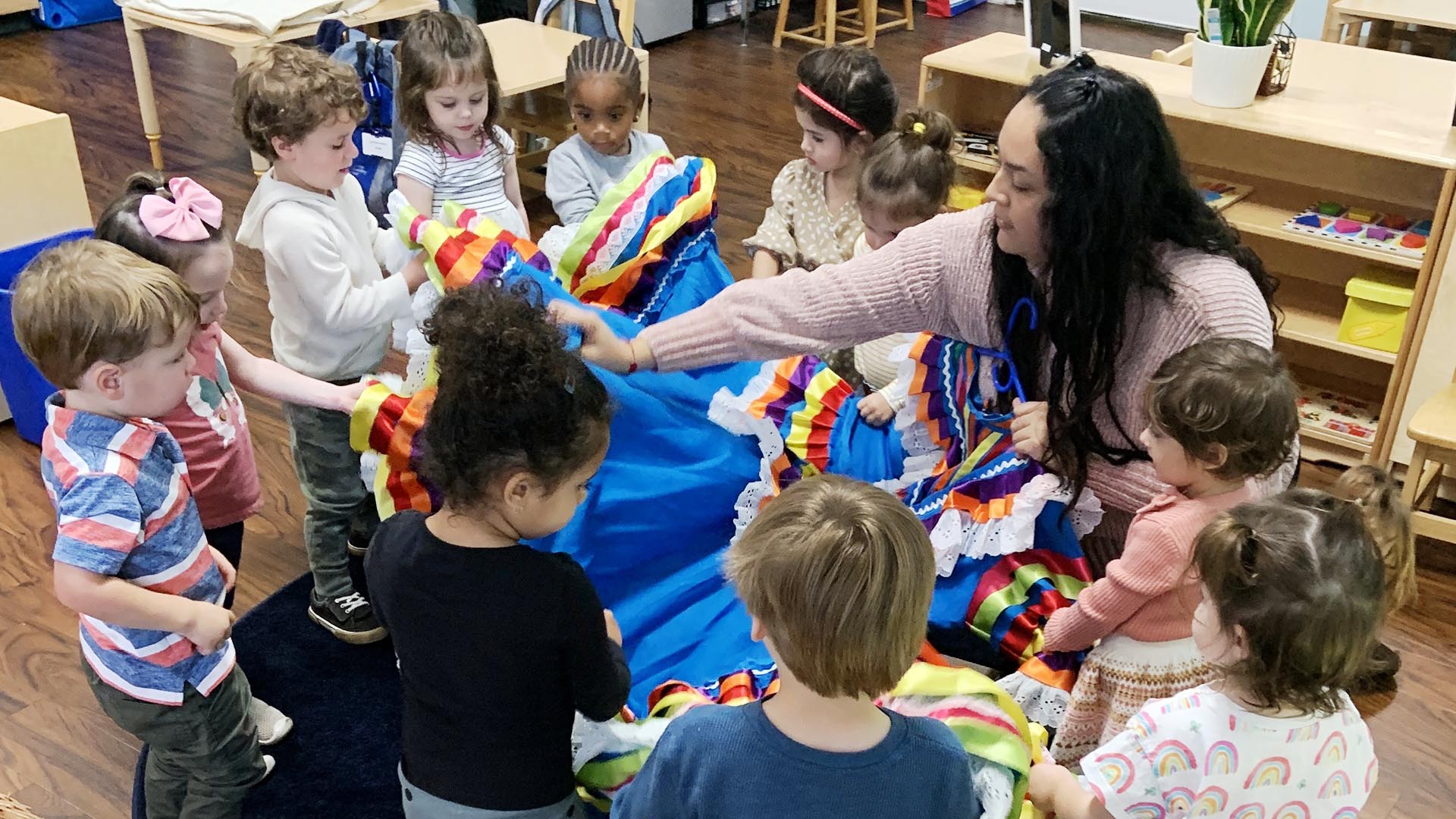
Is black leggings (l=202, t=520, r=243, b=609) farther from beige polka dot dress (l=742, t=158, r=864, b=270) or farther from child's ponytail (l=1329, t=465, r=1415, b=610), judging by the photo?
child's ponytail (l=1329, t=465, r=1415, b=610)

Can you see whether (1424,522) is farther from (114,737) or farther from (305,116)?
(114,737)

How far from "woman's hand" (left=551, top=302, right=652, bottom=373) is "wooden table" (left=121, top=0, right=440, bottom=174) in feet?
8.34

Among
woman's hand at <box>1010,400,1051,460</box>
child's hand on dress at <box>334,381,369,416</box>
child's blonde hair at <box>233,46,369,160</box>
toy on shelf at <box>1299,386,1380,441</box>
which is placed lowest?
toy on shelf at <box>1299,386,1380,441</box>

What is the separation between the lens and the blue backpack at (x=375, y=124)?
10.6ft

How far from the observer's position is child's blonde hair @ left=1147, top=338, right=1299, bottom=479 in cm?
153

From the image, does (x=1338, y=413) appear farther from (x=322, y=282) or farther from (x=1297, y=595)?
(x=322, y=282)

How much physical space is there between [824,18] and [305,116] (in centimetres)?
490

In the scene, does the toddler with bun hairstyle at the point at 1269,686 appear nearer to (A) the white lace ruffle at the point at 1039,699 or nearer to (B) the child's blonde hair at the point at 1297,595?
(B) the child's blonde hair at the point at 1297,595

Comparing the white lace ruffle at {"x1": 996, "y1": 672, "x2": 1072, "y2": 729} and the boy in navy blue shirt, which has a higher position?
the boy in navy blue shirt

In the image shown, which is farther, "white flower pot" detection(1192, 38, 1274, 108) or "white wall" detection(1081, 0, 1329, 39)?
"white wall" detection(1081, 0, 1329, 39)

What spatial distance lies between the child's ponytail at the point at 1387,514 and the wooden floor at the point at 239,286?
0.50 metres

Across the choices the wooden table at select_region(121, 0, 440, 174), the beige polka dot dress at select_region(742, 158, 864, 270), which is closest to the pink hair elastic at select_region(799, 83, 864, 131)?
the beige polka dot dress at select_region(742, 158, 864, 270)

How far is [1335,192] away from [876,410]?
1519 millimetres

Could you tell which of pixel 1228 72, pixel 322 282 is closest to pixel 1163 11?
pixel 1228 72
